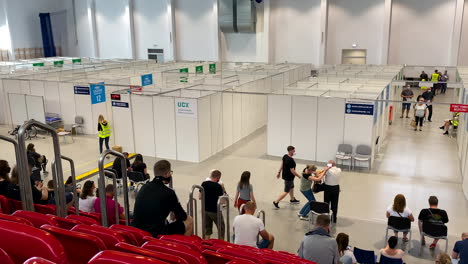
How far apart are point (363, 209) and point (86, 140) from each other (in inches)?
417

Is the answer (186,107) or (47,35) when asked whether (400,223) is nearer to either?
(186,107)

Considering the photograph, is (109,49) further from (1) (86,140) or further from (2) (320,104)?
(2) (320,104)

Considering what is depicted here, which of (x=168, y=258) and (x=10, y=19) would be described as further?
(x=10, y=19)

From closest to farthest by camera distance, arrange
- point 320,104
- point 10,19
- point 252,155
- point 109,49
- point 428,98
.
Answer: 1. point 320,104
2. point 252,155
3. point 428,98
4. point 10,19
5. point 109,49

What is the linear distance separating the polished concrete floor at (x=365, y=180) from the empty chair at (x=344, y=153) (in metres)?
0.47

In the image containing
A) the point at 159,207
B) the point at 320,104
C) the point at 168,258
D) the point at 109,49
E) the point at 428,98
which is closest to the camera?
the point at 168,258

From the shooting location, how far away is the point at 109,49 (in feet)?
113

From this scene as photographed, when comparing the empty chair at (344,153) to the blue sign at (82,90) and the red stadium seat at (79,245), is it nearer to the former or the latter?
the blue sign at (82,90)

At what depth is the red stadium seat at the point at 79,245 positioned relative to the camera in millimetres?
2973

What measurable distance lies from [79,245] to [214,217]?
444cm

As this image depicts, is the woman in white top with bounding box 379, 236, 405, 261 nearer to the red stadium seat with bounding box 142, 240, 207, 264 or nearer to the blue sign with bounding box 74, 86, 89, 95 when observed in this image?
the red stadium seat with bounding box 142, 240, 207, 264

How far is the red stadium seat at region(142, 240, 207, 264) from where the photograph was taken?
3107mm

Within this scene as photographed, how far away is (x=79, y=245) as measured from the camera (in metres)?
3.01

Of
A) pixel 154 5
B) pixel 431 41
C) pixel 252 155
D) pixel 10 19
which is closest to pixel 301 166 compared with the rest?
pixel 252 155
